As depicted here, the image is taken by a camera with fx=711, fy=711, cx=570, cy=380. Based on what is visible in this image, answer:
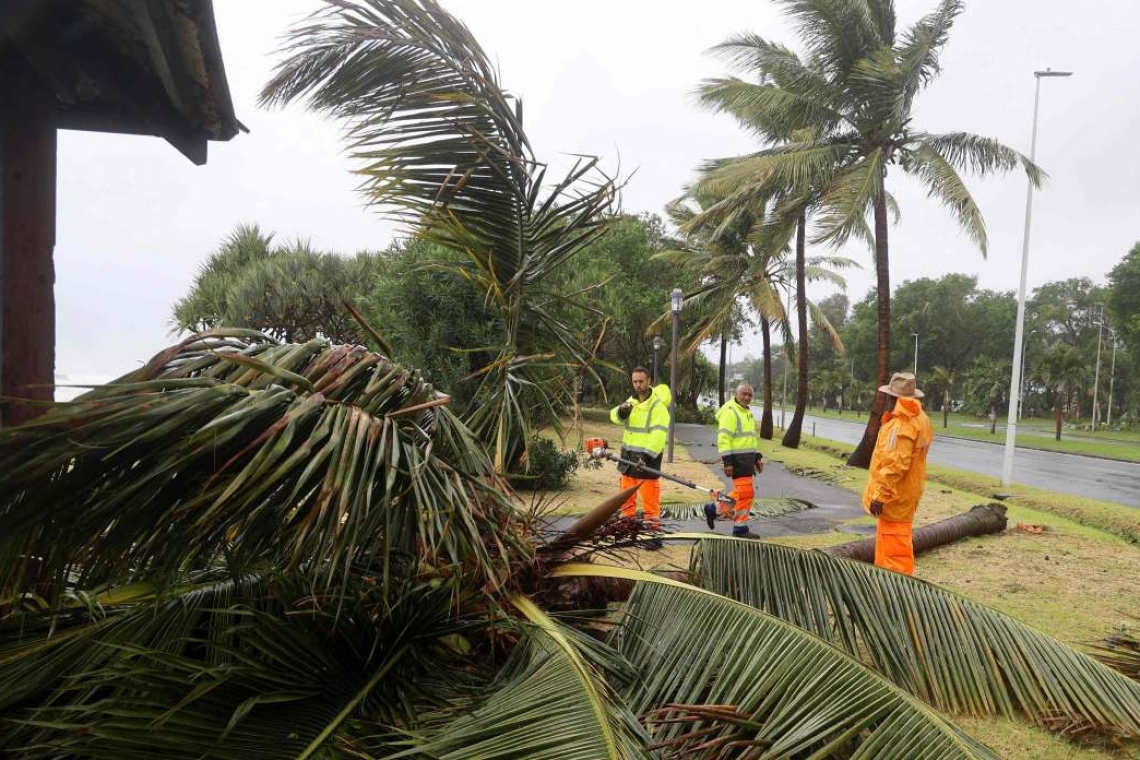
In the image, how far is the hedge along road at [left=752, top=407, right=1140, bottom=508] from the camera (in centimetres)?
1581

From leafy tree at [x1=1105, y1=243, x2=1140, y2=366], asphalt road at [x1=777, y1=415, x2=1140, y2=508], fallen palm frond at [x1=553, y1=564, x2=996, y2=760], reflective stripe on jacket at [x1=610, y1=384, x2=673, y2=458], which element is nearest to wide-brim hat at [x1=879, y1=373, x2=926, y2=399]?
reflective stripe on jacket at [x1=610, y1=384, x2=673, y2=458]

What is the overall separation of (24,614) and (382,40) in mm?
2452

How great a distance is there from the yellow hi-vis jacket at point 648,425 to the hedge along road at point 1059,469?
11138 millimetres

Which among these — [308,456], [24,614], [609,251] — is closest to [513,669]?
[308,456]

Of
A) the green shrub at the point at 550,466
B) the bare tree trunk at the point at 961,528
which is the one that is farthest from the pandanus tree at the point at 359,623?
the green shrub at the point at 550,466

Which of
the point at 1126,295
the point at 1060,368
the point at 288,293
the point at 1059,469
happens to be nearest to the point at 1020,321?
the point at 1059,469

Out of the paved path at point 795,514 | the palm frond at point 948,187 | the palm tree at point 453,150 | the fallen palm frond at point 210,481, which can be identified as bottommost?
the paved path at point 795,514

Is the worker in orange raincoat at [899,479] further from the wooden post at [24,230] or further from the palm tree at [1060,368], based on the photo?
the palm tree at [1060,368]

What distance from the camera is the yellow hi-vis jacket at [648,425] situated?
24.3 feet

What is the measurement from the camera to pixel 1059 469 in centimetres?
2166

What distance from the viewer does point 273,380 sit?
6.13ft

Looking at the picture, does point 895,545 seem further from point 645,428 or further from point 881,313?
point 881,313

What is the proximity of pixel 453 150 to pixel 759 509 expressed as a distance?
7.23m

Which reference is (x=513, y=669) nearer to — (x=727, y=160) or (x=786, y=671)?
(x=786, y=671)
